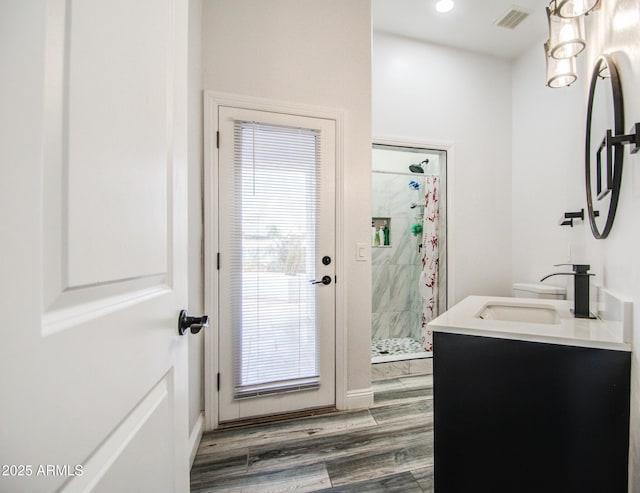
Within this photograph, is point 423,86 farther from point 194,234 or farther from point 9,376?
point 9,376

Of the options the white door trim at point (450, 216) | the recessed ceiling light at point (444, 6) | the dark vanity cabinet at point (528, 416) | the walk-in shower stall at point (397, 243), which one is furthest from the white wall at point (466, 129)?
the dark vanity cabinet at point (528, 416)

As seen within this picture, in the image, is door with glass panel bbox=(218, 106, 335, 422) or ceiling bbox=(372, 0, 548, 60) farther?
ceiling bbox=(372, 0, 548, 60)

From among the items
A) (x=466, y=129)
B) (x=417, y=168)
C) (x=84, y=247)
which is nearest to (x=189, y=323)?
(x=84, y=247)

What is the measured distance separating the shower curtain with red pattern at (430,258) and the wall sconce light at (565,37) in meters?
1.55

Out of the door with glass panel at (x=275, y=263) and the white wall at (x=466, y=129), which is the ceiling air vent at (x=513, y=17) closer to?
the white wall at (x=466, y=129)

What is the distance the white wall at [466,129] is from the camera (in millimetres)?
2615

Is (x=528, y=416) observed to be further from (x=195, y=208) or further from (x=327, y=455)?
(x=195, y=208)

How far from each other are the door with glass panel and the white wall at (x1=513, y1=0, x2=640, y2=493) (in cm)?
138

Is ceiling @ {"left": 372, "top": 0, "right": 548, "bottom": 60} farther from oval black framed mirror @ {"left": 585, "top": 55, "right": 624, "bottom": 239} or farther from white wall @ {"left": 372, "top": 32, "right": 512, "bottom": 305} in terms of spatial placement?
oval black framed mirror @ {"left": 585, "top": 55, "right": 624, "bottom": 239}

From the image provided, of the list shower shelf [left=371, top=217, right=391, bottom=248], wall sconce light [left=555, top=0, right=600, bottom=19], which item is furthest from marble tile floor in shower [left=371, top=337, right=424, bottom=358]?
wall sconce light [left=555, top=0, right=600, bottom=19]

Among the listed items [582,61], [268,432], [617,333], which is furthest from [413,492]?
[582,61]

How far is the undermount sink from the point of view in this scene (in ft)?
4.62

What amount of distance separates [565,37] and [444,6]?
145cm

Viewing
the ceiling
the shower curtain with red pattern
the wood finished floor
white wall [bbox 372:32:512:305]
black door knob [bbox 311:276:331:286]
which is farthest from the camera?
the shower curtain with red pattern
